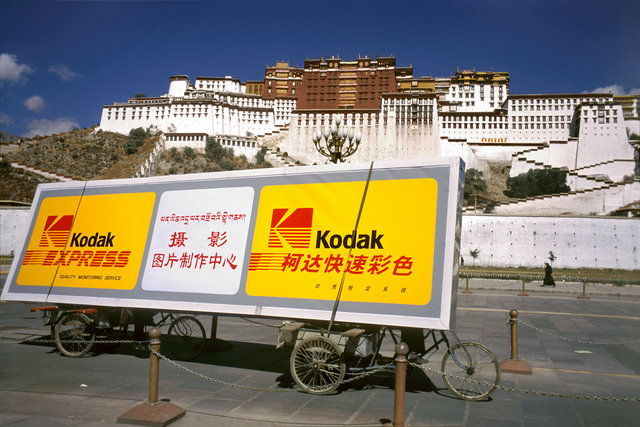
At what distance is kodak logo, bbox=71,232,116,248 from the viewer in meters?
8.12

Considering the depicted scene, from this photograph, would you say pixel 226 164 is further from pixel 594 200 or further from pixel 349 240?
pixel 349 240

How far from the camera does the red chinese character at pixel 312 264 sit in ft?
20.8

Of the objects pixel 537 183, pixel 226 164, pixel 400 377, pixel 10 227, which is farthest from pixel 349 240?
pixel 226 164

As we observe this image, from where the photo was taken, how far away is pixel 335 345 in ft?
19.6

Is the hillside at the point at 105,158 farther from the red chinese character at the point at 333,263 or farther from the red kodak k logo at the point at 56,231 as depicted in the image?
the red chinese character at the point at 333,263

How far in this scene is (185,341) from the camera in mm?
9172

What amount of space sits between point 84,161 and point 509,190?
246 feet

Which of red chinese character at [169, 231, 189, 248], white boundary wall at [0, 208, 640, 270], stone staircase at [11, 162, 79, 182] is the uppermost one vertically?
stone staircase at [11, 162, 79, 182]

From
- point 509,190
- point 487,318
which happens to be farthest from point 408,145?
point 487,318

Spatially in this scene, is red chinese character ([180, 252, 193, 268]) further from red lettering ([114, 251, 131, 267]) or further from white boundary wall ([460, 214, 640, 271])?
white boundary wall ([460, 214, 640, 271])

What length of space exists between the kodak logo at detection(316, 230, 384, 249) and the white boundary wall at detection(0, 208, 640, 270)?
42241 mm

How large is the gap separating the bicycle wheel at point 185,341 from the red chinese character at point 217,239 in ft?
5.52

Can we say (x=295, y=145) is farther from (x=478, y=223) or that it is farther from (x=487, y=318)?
(x=487, y=318)

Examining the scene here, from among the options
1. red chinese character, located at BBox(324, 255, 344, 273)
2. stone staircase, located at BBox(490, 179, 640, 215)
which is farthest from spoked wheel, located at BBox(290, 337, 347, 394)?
stone staircase, located at BBox(490, 179, 640, 215)
